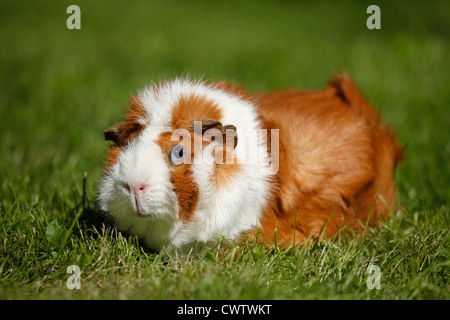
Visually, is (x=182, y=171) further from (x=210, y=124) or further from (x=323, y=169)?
(x=323, y=169)

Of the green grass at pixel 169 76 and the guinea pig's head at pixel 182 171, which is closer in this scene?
the guinea pig's head at pixel 182 171

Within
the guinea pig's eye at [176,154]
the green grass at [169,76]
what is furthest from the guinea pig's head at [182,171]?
the green grass at [169,76]

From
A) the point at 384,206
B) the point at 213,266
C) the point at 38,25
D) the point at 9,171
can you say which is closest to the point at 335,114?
the point at 384,206

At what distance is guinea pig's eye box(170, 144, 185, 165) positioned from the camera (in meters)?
1.98

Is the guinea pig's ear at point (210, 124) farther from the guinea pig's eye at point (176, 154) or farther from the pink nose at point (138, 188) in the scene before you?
the pink nose at point (138, 188)

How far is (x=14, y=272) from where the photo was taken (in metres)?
2.13

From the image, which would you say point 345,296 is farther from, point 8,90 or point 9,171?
point 8,90

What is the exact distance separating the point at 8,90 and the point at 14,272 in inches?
113

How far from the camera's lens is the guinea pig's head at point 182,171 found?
1.96 meters

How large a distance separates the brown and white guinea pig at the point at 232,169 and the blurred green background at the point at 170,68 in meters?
0.36

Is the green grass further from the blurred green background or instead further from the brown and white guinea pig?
the brown and white guinea pig

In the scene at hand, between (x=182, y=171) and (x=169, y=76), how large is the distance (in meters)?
3.04

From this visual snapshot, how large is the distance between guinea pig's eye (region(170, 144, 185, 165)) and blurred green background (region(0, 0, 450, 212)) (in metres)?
0.49

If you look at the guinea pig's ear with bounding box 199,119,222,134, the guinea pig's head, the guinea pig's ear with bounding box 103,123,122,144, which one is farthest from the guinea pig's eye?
the guinea pig's ear with bounding box 103,123,122,144
